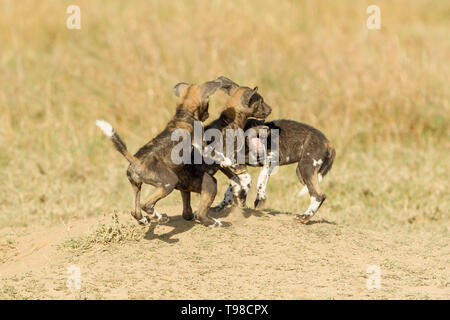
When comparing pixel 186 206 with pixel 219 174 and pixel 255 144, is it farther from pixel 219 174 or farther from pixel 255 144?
pixel 219 174

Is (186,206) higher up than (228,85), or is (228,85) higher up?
(228,85)

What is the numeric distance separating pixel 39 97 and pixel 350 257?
24.6 feet

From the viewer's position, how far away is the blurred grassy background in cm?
948

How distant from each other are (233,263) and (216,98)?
18.4 ft

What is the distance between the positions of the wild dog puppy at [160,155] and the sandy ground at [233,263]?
46 cm

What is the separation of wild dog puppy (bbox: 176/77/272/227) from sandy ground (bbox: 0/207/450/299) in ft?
0.74

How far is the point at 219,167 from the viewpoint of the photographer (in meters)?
6.72

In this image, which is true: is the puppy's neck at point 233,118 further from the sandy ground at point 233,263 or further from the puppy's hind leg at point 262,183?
the sandy ground at point 233,263

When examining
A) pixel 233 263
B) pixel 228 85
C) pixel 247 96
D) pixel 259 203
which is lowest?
pixel 233 263

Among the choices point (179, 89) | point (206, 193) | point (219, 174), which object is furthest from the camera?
point (219, 174)

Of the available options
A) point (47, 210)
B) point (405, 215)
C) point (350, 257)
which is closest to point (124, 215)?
point (47, 210)

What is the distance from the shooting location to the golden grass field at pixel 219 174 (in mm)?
5910

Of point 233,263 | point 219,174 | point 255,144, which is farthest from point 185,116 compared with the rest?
point 219,174

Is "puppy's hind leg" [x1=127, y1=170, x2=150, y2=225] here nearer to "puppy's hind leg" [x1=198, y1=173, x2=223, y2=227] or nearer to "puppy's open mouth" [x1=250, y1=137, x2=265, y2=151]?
"puppy's hind leg" [x1=198, y1=173, x2=223, y2=227]
